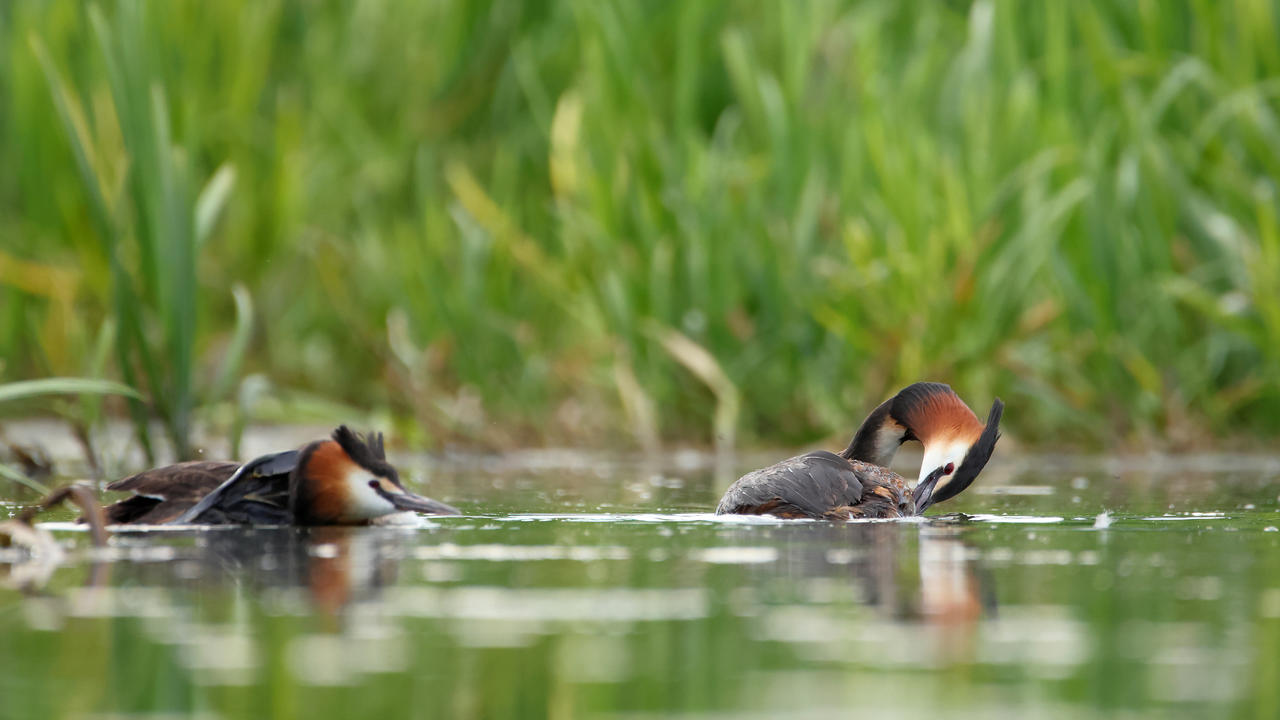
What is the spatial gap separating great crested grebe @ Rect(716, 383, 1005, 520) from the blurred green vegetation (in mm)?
2874

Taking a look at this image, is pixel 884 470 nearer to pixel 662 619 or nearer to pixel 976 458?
pixel 976 458

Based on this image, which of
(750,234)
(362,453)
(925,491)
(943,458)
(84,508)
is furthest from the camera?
(750,234)

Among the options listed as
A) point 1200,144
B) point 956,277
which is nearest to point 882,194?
point 956,277

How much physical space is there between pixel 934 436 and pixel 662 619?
3741 millimetres

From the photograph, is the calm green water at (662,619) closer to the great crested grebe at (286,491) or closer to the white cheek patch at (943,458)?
the great crested grebe at (286,491)

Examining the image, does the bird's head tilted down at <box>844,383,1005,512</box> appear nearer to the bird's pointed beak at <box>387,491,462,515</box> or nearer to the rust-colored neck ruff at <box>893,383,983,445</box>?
the rust-colored neck ruff at <box>893,383,983,445</box>

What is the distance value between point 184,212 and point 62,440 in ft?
12.1

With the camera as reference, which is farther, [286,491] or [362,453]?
[286,491]

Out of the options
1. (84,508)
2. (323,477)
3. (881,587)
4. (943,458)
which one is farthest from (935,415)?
(84,508)

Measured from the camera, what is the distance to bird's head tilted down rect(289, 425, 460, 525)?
6266mm

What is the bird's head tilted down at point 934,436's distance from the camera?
23.8 feet

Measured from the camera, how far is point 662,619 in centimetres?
411

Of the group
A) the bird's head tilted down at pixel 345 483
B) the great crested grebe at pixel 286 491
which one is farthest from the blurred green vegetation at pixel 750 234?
the bird's head tilted down at pixel 345 483

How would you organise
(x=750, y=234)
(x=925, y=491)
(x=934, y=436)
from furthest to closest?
(x=750, y=234), (x=934, y=436), (x=925, y=491)
